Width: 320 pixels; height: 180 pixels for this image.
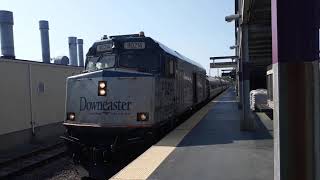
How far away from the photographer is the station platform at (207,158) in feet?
22.5

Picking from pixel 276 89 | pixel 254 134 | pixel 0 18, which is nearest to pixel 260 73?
pixel 0 18

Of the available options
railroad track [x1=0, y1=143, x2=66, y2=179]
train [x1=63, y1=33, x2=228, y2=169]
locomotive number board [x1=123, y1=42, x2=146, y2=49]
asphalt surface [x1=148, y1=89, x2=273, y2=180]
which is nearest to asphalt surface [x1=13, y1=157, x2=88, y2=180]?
railroad track [x1=0, y1=143, x2=66, y2=179]

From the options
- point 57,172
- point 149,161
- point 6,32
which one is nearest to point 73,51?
point 6,32

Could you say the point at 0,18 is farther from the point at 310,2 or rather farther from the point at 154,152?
the point at 310,2

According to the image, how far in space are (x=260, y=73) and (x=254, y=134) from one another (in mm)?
23050

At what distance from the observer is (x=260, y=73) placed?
111ft

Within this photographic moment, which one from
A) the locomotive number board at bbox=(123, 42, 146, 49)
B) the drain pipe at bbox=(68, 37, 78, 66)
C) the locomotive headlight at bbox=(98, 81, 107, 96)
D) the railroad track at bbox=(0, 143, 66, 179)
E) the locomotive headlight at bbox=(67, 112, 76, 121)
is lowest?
the railroad track at bbox=(0, 143, 66, 179)

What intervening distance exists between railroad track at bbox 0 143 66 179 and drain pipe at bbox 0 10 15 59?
62.3 feet

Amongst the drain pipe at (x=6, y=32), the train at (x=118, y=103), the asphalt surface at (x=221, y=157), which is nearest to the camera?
the asphalt surface at (x=221, y=157)

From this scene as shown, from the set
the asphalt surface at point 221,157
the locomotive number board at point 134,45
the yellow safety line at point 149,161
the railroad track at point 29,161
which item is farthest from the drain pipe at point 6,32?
the yellow safety line at point 149,161

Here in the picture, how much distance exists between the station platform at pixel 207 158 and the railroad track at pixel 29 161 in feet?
11.9

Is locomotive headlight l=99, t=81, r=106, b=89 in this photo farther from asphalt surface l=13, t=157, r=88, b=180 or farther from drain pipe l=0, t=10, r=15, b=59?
drain pipe l=0, t=10, r=15, b=59

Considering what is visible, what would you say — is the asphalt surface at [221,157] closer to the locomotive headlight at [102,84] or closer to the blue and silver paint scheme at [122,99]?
the blue and silver paint scheme at [122,99]

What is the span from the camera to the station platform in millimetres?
6859
